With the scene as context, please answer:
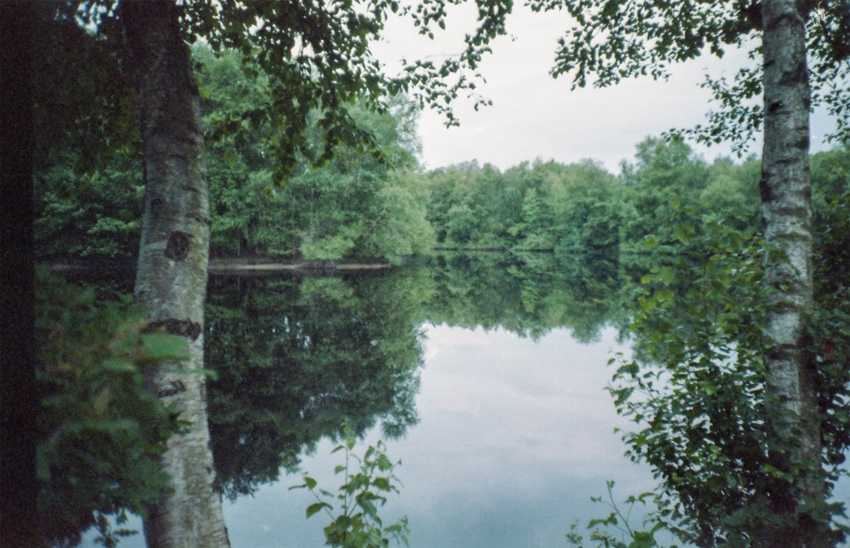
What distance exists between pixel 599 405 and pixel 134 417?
8993 mm

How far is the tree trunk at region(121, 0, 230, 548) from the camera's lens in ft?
7.78

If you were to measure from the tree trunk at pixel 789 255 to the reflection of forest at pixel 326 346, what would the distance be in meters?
3.25

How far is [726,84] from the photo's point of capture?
22.4 feet

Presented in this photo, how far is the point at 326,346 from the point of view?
1227 centimetres

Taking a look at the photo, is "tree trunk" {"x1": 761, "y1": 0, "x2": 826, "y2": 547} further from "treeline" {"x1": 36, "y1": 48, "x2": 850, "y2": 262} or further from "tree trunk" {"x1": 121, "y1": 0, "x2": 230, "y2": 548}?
"tree trunk" {"x1": 121, "y1": 0, "x2": 230, "y2": 548}

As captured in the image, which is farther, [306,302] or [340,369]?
[306,302]

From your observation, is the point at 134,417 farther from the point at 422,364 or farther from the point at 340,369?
the point at 422,364

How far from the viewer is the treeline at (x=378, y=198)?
4.22 metres

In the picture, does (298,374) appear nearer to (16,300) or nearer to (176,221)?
(176,221)

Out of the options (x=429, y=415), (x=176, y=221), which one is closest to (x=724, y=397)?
(x=176, y=221)

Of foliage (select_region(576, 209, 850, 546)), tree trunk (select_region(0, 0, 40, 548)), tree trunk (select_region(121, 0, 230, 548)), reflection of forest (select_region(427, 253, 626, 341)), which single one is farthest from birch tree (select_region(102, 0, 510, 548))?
reflection of forest (select_region(427, 253, 626, 341))

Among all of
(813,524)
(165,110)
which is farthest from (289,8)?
(813,524)

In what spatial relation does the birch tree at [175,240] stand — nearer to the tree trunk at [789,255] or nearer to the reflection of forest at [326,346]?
the reflection of forest at [326,346]

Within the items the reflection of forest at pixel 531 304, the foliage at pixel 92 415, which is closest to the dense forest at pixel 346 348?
the foliage at pixel 92 415
